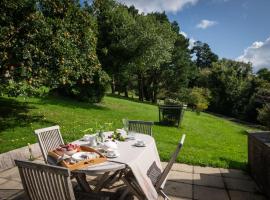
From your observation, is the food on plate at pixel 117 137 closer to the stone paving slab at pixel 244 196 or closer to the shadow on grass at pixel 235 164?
the stone paving slab at pixel 244 196

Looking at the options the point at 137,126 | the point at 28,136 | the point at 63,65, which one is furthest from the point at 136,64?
the point at 137,126

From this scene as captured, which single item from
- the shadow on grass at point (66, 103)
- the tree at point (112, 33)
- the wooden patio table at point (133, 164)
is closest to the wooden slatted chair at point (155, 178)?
the wooden patio table at point (133, 164)

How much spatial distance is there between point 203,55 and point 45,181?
229 feet

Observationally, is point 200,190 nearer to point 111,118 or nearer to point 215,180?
point 215,180

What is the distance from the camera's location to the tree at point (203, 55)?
6850 cm

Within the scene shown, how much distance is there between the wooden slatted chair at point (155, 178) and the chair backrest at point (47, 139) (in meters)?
1.58

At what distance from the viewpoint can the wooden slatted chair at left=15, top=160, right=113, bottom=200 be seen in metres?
2.78

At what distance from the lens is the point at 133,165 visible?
359 cm

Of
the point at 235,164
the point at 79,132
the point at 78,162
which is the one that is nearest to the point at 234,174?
the point at 235,164

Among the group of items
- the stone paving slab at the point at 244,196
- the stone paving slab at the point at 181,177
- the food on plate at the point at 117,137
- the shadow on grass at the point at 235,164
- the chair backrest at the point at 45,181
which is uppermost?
the food on plate at the point at 117,137

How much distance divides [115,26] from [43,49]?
762 cm

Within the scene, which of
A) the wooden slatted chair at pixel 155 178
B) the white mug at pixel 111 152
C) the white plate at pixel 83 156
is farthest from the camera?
the white mug at pixel 111 152

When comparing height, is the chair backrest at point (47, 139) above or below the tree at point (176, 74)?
below

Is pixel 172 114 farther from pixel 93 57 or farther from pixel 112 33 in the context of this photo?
pixel 112 33
